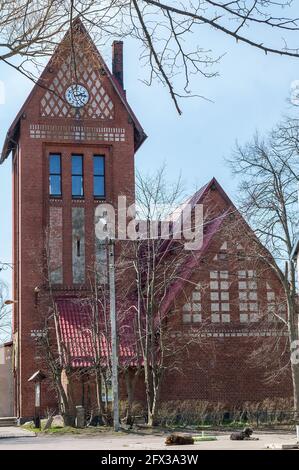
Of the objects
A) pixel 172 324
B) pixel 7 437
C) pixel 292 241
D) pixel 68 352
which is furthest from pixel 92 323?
pixel 292 241

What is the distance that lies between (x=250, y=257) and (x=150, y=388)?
7173 millimetres

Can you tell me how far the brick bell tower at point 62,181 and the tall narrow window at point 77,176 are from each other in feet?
0.17

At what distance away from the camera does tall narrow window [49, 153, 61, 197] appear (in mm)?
42125

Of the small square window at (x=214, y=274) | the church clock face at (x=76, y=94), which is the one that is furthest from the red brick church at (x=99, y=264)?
the church clock face at (x=76, y=94)

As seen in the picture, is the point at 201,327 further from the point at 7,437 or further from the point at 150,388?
the point at 7,437

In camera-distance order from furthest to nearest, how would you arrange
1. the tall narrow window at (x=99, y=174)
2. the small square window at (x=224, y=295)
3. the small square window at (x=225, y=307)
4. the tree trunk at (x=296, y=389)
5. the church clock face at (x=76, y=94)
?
the tall narrow window at (x=99, y=174), the small square window at (x=224, y=295), the small square window at (x=225, y=307), the tree trunk at (x=296, y=389), the church clock face at (x=76, y=94)

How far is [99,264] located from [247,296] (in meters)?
7.63

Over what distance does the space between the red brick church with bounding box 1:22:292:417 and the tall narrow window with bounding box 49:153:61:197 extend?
53 millimetres

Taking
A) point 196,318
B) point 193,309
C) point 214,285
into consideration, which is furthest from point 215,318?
point 214,285

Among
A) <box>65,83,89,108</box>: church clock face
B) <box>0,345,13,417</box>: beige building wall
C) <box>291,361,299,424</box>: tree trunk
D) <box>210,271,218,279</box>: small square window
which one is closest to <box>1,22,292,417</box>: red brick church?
<box>210,271,218,279</box>: small square window

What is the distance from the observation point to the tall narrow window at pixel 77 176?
138ft

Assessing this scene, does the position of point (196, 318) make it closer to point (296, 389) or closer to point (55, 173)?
point (296, 389)

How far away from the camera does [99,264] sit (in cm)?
→ 4091

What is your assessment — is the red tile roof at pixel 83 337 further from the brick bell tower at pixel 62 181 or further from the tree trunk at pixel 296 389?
the tree trunk at pixel 296 389
